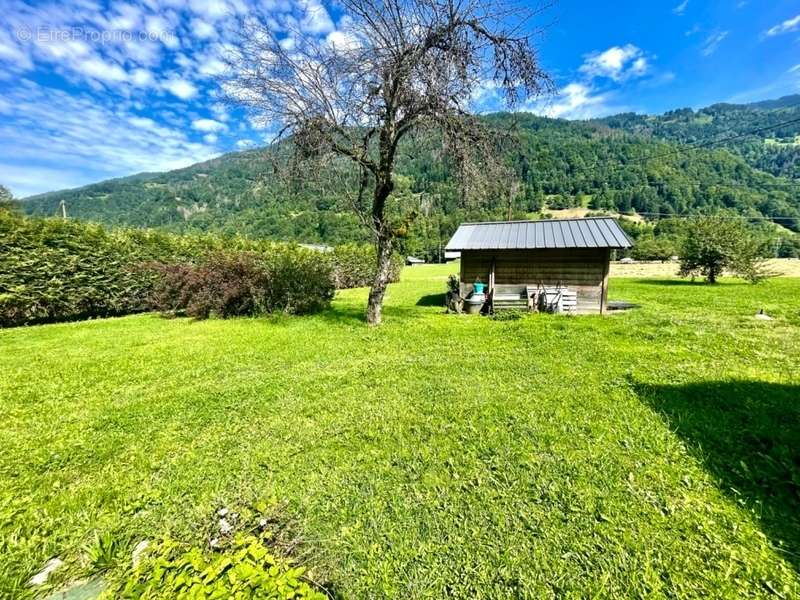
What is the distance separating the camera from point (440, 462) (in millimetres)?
2994

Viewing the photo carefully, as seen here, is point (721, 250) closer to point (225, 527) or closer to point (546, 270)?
point (546, 270)

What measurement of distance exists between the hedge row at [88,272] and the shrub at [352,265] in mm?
9499

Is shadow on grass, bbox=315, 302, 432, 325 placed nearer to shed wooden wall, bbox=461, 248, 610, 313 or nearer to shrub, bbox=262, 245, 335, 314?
shrub, bbox=262, 245, 335, 314

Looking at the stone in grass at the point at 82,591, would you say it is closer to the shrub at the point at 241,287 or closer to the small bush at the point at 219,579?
the small bush at the point at 219,579

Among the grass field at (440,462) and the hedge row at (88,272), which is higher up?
the hedge row at (88,272)

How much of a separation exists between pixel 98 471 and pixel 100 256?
10676 millimetres

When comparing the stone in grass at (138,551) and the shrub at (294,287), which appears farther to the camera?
the shrub at (294,287)

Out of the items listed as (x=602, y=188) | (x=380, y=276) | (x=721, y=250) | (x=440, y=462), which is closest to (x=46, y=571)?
(x=440, y=462)

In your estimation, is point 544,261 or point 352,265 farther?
point 352,265

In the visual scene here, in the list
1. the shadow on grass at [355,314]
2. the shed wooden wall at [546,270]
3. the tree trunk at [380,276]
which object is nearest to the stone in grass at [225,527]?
the tree trunk at [380,276]

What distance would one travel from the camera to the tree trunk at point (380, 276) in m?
8.31

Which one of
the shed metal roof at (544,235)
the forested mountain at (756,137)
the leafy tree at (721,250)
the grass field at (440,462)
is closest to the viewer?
the grass field at (440,462)

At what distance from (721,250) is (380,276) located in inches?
751

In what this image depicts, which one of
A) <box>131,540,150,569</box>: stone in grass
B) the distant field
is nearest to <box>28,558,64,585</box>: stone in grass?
<box>131,540,150,569</box>: stone in grass
